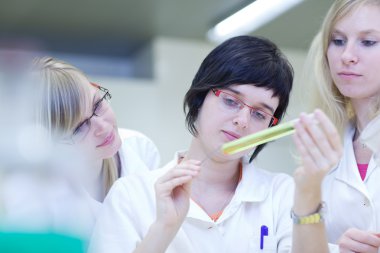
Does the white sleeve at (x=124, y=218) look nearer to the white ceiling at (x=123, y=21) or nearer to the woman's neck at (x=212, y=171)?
the woman's neck at (x=212, y=171)

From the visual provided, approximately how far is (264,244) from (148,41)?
444 centimetres

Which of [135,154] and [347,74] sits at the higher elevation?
[347,74]

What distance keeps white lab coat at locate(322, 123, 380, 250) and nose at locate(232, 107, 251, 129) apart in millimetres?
361

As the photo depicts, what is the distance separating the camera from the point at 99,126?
1.69m

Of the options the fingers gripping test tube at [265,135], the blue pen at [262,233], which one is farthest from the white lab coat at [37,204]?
the blue pen at [262,233]

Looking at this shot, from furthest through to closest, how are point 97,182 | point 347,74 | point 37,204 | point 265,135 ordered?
point 97,182 < point 347,74 < point 265,135 < point 37,204

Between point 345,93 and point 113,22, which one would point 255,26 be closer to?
point 113,22

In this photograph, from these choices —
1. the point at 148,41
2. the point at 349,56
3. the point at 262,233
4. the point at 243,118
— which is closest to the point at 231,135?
the point at 243,118

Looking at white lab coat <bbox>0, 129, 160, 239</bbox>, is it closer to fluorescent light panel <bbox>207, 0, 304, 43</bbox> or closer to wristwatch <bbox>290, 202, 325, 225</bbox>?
wristwatch <bbox>290, 202, 325, 225</bbox>

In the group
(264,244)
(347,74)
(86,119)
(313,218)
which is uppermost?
(347,74)

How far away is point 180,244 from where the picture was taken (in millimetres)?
1524

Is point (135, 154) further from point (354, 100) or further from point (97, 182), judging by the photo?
point (354, 100)

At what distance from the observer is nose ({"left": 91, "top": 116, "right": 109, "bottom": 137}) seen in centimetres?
168

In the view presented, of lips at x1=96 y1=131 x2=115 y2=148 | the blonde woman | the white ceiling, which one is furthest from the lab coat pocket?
the white ceiling
